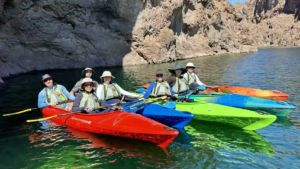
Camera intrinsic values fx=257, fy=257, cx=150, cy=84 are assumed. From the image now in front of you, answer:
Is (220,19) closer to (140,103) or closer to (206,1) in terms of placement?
(206,1)

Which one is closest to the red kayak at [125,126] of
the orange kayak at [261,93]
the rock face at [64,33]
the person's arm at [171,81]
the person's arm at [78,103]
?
the person's arm at [78,103]

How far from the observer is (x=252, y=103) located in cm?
912

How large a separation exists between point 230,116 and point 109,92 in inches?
161

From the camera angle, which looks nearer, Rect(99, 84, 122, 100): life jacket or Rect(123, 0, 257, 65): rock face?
Rect(99, 84, 122, 100): life jacket

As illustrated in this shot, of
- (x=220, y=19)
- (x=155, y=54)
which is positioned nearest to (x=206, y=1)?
(x=220, y=19)

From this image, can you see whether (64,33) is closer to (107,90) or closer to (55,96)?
(55,96)

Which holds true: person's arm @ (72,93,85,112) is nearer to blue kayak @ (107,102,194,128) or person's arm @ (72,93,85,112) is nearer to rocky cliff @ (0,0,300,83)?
blue kayak @ (107,102,194,128)

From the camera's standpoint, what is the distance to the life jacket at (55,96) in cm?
895

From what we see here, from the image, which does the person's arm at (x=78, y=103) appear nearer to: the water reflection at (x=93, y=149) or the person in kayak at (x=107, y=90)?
the water reflection at (x=93, y=149)

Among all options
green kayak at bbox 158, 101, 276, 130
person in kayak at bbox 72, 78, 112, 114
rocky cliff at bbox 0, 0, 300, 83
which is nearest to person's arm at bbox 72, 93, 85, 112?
person in kayak at bbox 72, 78, 112, 114

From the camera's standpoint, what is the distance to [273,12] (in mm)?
129500

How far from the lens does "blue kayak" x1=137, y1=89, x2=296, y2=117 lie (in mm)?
8540

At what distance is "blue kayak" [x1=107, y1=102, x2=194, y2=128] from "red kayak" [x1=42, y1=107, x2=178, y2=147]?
97 centimetres

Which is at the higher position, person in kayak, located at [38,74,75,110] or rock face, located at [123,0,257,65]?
rock face, located at [123,0,257,65]
